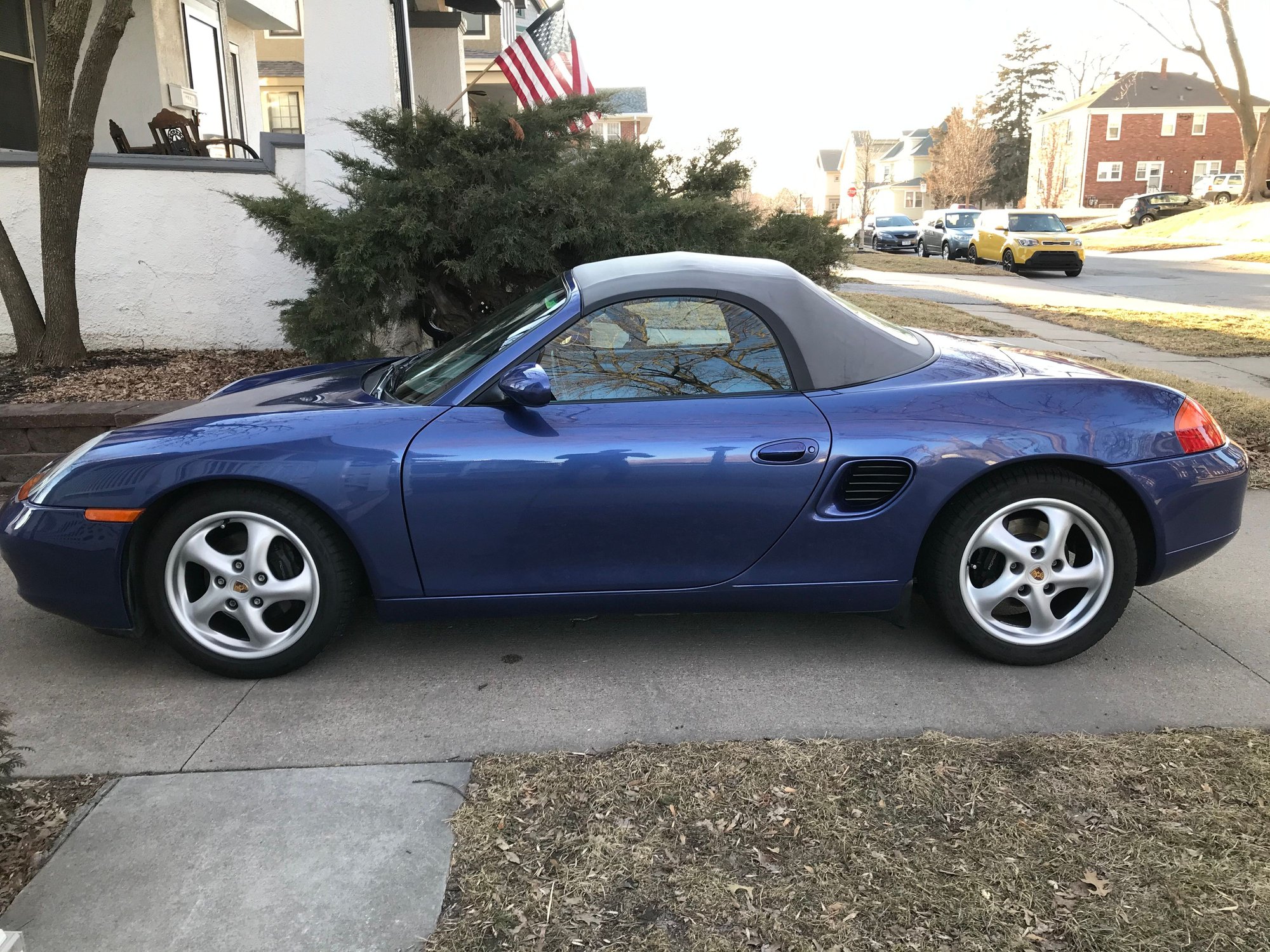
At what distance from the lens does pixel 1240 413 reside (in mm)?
6750

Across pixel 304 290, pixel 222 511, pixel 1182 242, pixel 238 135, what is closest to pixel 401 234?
pixel 304 290

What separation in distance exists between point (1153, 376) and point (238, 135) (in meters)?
13.2

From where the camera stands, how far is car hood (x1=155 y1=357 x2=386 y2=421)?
346cm

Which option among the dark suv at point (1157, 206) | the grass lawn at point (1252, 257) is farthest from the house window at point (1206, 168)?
the grass lawn at point (1252, 257)

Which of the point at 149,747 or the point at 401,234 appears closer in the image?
the point at 149,747

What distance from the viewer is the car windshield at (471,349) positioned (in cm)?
340

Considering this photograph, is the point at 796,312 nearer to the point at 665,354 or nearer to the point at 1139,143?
the point at 665,354

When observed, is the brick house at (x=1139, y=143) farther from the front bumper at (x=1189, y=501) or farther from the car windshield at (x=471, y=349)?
the car windshield at (x=471, y=349)

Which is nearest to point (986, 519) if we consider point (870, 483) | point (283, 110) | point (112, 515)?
point (870, 483)

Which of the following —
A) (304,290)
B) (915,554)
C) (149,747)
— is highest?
(304,290)

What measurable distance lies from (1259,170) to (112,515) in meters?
42.7

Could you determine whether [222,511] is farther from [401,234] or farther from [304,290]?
[304,290]

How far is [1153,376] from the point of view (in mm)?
8047

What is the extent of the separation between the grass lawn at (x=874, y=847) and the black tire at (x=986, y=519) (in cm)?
A: 53
